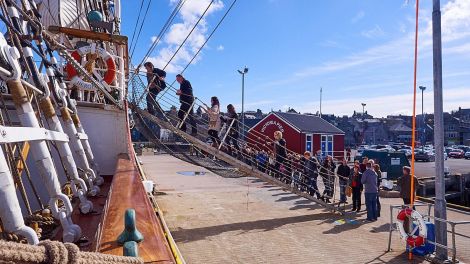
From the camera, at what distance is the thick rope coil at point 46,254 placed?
0.97 metres

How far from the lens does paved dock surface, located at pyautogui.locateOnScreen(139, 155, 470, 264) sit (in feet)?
22.2

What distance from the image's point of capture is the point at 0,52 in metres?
2.73

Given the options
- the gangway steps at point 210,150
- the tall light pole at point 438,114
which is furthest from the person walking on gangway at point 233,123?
the tall light pole at point 438,114

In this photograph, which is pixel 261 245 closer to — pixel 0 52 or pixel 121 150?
pixel 121 150

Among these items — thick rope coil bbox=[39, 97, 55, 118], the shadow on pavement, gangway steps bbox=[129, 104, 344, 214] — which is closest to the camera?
thick rope coil bbox=[39, 97, 55, 118]

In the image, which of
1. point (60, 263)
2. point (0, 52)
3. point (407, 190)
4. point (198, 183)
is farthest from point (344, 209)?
point (60, 263)

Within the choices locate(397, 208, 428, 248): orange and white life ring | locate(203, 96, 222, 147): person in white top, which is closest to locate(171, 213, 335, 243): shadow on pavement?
locate(203, 96, 222, 147): person in white top

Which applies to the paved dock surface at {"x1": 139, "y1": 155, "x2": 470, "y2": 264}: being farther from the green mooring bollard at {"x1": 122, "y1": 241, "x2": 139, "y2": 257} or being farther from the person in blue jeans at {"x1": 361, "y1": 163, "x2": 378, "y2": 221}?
the green mooring bollard at {"x1": 122, "y1": 241, "x2": 139, "y2": 257}

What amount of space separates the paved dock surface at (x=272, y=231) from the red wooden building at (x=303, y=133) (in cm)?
1347

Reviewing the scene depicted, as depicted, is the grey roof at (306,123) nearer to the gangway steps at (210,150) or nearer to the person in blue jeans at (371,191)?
the person in blue jeans at (371,191)

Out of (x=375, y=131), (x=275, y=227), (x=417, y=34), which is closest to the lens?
(x=417, y=34)

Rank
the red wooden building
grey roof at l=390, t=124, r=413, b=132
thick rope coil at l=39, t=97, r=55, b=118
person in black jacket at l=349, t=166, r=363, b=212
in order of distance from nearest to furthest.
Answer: thick rope coil at l=39, t=97, r=55, b=118 < person in black jacket at l=349, t=166, r=363, b=212 < the red wooden building < grey roof at l=390, t=124, r=413, b=132

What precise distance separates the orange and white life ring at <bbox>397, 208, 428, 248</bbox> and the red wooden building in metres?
18.8

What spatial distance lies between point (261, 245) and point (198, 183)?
9.05 metres
